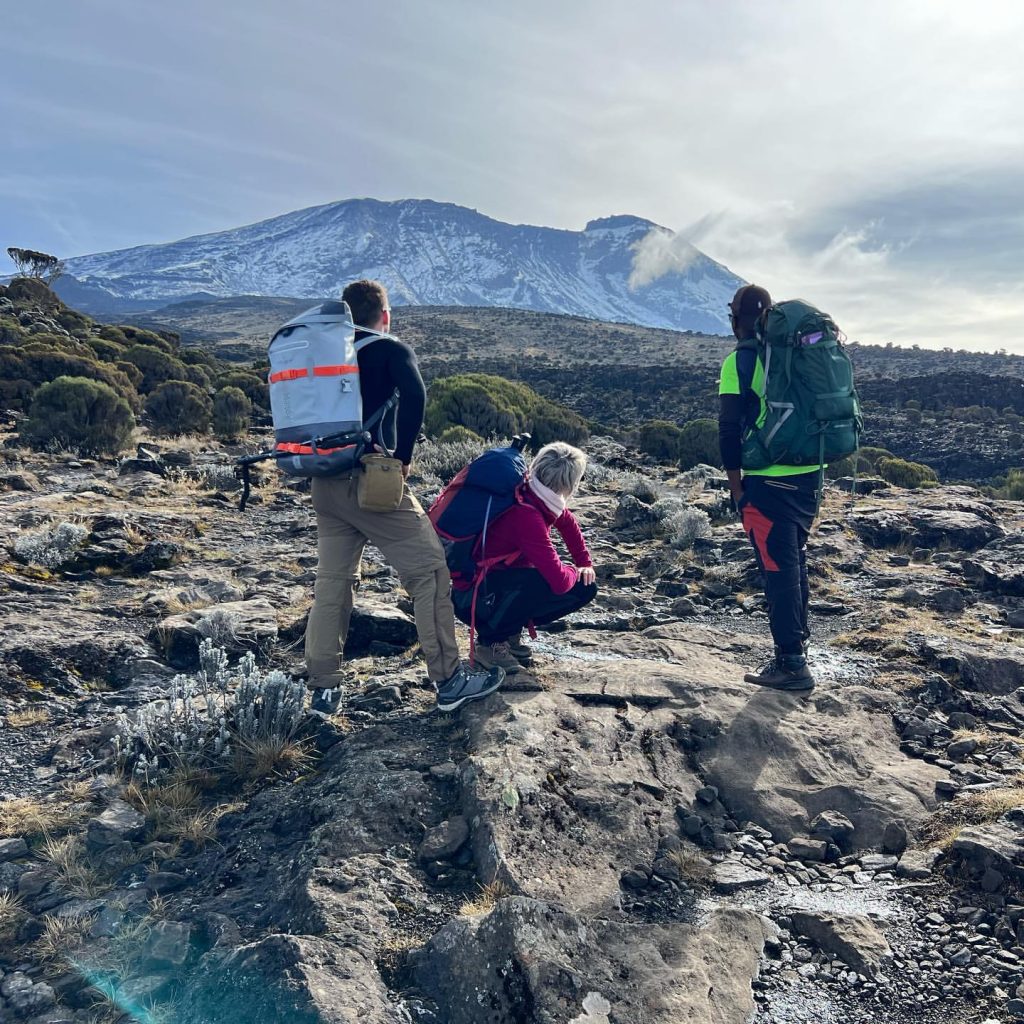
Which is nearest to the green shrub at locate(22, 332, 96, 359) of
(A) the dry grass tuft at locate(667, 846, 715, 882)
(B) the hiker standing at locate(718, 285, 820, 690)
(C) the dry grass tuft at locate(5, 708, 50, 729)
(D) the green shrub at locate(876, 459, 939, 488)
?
(C) the dry grass tuft at locate(5, 708, 50, 729)

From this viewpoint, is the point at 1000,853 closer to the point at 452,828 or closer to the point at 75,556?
the point at 452,828

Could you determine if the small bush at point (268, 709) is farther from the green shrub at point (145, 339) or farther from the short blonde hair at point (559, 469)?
the green shrub at point (145, 339)

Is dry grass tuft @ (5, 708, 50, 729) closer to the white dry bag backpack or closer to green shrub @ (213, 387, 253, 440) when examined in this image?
the white dry bag backpack

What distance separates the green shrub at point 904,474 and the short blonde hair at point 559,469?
38.9ft

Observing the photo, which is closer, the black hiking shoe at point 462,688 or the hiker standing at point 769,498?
the black hiking shoe at point 462,688

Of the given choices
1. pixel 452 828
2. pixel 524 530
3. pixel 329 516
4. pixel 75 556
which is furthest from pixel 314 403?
pixel 75 556

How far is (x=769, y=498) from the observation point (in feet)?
12.2

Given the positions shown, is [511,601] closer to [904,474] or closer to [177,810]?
[177,810]

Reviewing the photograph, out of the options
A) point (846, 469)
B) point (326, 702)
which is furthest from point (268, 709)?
point (846, 469)

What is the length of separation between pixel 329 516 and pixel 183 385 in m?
14.5

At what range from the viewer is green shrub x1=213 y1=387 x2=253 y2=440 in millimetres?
16078

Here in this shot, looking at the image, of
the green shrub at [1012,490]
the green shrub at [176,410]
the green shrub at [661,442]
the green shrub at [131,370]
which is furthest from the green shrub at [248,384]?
the green shrub at [1012,490]

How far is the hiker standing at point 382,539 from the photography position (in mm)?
3135

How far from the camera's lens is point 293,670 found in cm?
400
